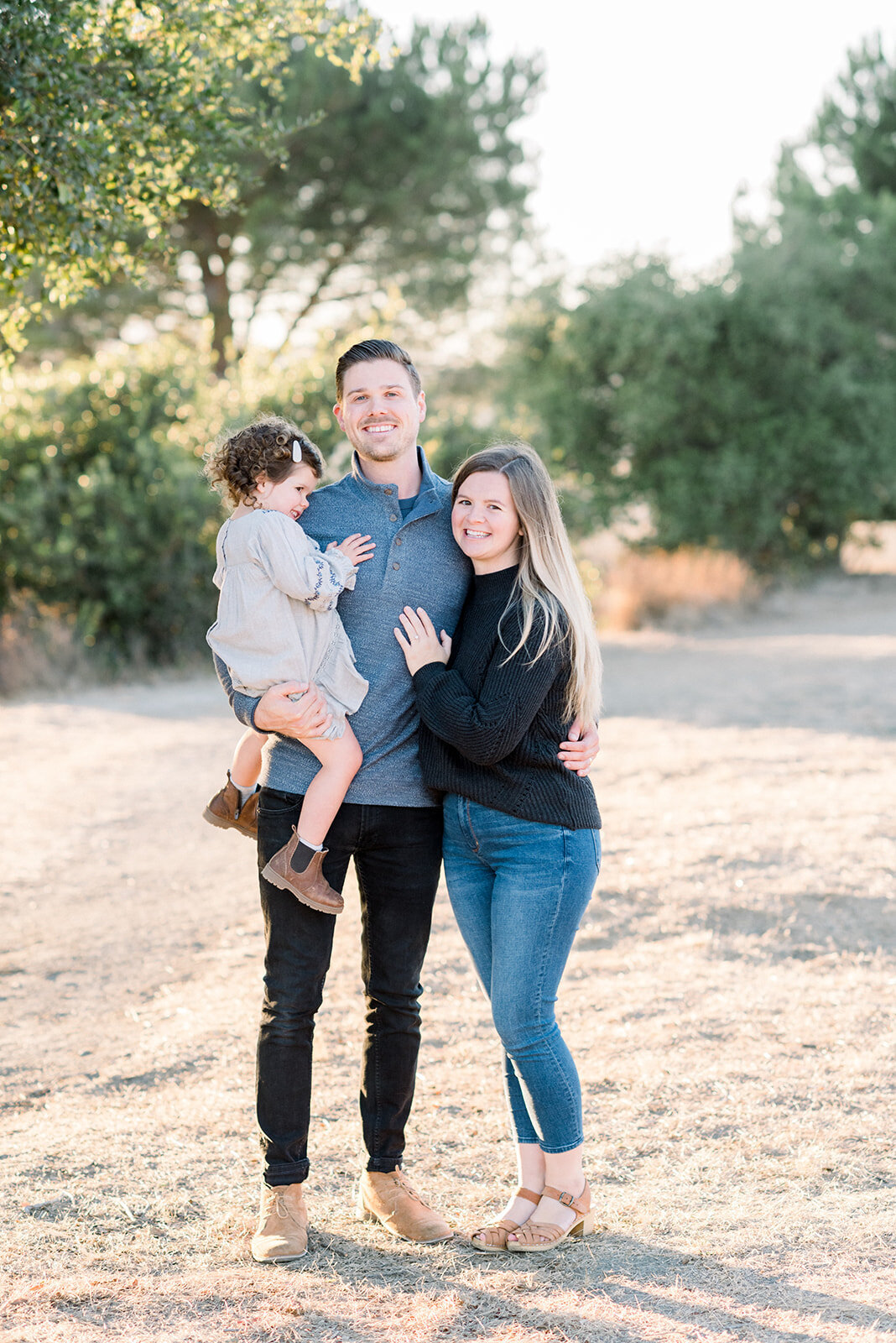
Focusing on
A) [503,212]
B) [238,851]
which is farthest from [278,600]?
[503,212]

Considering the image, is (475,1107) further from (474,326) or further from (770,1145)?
(474,326)

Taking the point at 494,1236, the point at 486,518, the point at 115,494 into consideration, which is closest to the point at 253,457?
the point at 486,518

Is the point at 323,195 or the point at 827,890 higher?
the point at 323,195

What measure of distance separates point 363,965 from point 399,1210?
63 cm

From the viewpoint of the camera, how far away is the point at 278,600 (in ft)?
A: 10.0

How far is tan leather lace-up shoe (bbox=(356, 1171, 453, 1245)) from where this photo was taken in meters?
3.16

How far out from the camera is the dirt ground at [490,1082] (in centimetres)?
287

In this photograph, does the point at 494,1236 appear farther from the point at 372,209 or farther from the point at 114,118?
the point at 372,209

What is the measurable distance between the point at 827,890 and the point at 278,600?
3.98m

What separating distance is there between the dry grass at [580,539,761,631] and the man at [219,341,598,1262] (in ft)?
43.2

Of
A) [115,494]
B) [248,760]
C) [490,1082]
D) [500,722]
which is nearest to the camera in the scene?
[500,722]

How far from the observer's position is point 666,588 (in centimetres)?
1748

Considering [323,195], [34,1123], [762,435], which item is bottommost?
[34,1123]

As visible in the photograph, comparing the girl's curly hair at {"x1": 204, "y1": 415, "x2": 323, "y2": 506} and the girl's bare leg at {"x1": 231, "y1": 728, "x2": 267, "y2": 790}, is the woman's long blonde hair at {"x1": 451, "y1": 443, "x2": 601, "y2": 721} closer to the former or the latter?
the girl's curly hair at {"x1": 204, "y1": 415, "x2": 323, "y2": 506}
